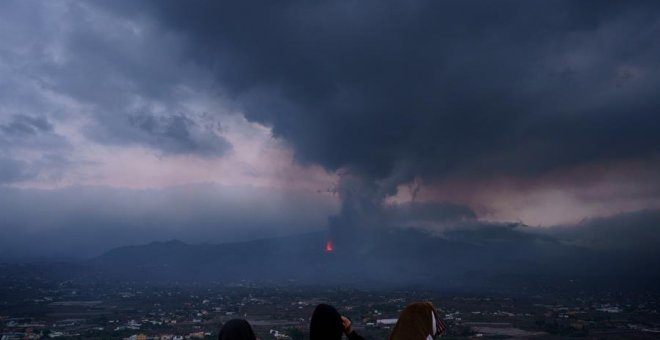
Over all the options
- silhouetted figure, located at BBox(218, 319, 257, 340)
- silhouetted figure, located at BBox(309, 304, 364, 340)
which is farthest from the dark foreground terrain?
silhouetted figure, located at BBox(218, 319, 257, 340)

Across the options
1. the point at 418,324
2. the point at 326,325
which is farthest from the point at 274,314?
the point at 418,324

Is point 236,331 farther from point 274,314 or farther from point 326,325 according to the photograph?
point 274,314

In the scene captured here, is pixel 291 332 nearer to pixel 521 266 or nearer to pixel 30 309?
pixel 30 309

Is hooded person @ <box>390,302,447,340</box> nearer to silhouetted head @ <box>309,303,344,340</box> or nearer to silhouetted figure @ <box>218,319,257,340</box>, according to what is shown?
silhouetted head @ <box>309,303,344,340</box>

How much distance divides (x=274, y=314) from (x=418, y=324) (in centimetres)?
5122

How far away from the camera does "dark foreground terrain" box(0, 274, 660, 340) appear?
39.4 metres

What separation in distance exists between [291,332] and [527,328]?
74.5ft

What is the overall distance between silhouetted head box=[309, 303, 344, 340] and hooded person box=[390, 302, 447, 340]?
475 mm

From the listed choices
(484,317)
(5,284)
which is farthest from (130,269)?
(484,317)

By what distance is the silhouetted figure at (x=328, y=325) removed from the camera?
4.05 meters

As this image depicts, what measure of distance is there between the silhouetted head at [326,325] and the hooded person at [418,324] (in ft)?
1.56

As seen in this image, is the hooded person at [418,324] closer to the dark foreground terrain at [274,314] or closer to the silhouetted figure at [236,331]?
the silhouetted figure at [236,331]

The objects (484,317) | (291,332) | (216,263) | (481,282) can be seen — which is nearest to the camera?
(291,332)

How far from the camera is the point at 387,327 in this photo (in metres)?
40.4
